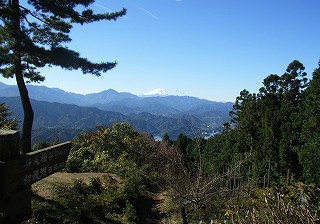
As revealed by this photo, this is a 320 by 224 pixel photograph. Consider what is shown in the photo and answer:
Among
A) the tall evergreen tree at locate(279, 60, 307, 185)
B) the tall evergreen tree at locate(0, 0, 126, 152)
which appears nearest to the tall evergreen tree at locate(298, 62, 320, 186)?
the tall evergreen tree at locate(279, 60, 307, 185)

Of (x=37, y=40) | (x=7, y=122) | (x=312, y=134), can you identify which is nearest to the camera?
(x=37, y=40)

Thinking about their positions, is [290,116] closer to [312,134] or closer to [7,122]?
[312,134]

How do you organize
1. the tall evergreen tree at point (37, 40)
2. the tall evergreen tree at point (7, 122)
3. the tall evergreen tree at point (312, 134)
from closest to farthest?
the tall evergreen tree at point (37, 40), the tall evergreen tree at point (7, 122), the tall evergreen tree at point (312, 134)

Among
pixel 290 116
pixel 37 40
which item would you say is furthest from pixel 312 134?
pixel 37 40

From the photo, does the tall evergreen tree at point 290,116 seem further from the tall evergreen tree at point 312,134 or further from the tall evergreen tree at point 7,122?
the tall evergreen tree at point 7,122

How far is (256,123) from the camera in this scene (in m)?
24.4

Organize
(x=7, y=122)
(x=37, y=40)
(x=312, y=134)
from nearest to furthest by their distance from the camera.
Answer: (x=37, y=40) < (x=7, y=122) < (x=312, y=134)

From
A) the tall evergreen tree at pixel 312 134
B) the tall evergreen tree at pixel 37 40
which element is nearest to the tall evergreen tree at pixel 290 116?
the tall evergreen tree at pixel 312 134

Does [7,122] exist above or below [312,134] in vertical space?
above

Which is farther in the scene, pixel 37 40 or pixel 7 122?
pixel 7 122

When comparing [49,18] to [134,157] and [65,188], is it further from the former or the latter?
[134,157]

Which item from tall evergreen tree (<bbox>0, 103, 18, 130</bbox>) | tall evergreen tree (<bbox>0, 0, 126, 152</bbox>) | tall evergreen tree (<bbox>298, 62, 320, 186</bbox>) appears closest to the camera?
tall evergreen tree (<bbox>0, 0, 126, 152</bbox>)

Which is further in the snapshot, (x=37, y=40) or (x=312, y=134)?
(x=312, y=134)

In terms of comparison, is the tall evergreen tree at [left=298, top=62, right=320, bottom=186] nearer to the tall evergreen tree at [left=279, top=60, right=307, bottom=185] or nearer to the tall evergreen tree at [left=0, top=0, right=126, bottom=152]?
the tall evergreen tree at [left=279, top=60, right=307, bottom=185]
